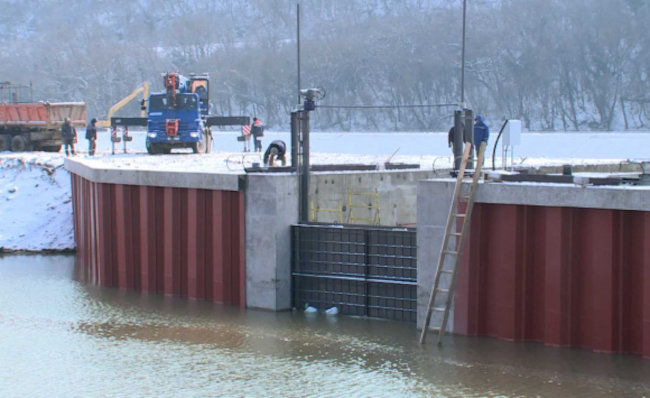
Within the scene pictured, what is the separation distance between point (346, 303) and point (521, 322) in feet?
12.9

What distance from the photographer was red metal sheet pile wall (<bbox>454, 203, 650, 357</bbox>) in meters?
14.5

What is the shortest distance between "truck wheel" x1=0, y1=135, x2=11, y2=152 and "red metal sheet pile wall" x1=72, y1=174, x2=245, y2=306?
78.4ft

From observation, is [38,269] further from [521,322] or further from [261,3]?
[261,3]

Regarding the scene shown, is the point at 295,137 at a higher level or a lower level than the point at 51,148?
higher

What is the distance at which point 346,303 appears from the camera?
18.6 meters

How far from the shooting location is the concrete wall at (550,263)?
14516mm

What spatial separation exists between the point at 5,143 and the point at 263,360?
32.7m

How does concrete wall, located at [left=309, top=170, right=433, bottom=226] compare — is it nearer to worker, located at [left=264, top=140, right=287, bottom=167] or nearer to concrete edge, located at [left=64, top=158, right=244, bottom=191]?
concrete edge, located at [left=64, top=158, right=244, bottom=191]

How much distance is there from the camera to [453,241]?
632 inches

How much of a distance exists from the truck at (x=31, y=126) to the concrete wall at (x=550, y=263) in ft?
106

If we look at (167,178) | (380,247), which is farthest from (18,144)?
(380,247)

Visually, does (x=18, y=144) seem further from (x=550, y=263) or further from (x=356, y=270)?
(x=550, y=263)

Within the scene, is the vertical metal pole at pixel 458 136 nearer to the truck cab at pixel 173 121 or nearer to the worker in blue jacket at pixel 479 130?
the worker in blue jacket at pixel 479 130

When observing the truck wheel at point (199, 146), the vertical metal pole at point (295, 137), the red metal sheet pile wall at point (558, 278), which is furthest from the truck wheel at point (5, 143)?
the red metal sheet pile wall at point (558, 278)
